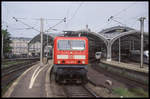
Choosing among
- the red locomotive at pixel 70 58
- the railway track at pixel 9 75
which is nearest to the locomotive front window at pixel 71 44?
the red locomotive at pixel 70 58

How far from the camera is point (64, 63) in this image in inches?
516

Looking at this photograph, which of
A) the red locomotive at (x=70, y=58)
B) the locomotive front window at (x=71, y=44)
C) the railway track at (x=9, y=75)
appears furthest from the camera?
the railway track at (x=9, y=75)

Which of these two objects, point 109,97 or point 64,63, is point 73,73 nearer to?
point 64,63

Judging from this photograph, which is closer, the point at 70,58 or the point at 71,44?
the point at 70,58

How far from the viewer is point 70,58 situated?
13.2 meters

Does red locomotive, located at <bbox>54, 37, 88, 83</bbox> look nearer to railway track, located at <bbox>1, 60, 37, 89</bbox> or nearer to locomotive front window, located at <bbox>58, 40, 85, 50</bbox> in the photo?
locomotive front window, located at <bbox>58, 40, 85, 50</bbox>

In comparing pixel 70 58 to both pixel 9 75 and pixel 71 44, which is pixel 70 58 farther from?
pixel 9 75

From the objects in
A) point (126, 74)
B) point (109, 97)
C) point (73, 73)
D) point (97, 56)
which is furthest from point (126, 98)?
point (97, 56)

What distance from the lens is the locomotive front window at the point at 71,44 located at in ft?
43.7

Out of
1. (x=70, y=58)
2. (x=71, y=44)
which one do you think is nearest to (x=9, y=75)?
(x=70, y=58)

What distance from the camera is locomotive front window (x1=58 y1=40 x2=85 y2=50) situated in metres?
13.3

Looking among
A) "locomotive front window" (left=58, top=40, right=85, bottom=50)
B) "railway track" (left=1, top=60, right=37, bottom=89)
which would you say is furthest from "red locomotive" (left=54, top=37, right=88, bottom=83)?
"railway track" (left=1, top=60, right=37, bottom=89)

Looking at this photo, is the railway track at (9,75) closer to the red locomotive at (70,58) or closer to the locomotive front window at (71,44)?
the red locomotive at (70,58)

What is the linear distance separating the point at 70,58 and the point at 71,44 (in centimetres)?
92
